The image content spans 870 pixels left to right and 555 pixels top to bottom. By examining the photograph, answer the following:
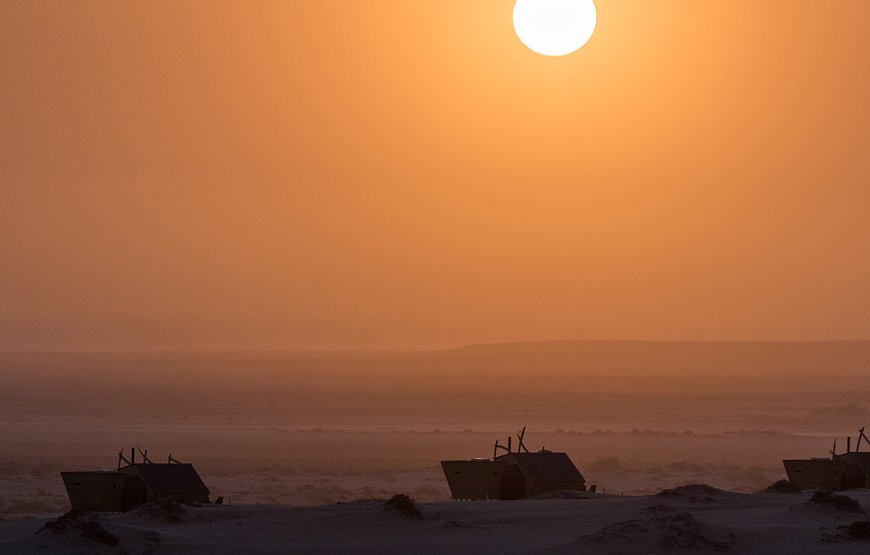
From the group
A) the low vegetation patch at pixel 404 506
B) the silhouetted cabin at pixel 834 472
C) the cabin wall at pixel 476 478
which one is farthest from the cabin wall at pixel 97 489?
the silhouetted cabin at pixel 834 472

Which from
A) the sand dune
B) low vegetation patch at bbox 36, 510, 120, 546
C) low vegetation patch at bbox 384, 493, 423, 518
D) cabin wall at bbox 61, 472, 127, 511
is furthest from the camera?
cabin wall at bbox 61, 472, 127, 511

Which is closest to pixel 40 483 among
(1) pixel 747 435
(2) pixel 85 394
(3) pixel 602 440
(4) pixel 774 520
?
(4) pixel 774 520

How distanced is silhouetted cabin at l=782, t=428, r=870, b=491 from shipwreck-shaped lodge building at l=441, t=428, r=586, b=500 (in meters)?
8.03

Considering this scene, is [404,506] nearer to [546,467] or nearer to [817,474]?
[546,467]

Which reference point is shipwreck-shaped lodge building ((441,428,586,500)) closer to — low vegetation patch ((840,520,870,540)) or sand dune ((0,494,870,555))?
sand dune ((0,494,870,555))

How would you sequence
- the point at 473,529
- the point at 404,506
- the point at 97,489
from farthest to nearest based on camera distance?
the point at 97,489
the point at 404,506
the point at 473,529

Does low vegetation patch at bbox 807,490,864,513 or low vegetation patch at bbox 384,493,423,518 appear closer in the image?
low vegetation patch at bbox 807,490,864,513

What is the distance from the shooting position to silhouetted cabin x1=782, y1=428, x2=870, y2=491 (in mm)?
48688

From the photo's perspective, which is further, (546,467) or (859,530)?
(546,467)

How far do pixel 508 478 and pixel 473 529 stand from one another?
10.3 metres

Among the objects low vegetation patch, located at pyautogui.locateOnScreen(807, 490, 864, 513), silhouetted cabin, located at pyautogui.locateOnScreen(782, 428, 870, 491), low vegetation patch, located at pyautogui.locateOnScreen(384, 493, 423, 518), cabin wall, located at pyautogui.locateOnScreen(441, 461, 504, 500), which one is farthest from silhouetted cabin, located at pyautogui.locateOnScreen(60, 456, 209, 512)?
silhouetted cabin, located at pyautogui.locateOnScreen(782, 428, 870, 491)

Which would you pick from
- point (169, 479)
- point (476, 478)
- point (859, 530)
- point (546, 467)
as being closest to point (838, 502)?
point (859, 530)

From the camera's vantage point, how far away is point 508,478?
1873 inches

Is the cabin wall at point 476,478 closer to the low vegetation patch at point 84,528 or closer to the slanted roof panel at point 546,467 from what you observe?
the slanted roof panel at point 546,467
